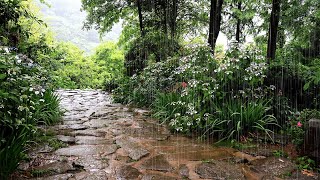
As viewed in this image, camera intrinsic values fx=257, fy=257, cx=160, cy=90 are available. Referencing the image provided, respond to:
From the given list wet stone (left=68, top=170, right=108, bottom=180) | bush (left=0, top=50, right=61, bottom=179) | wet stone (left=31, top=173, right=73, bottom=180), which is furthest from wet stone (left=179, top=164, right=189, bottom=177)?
bush (left=0, top=50, right=61, bottom=179)

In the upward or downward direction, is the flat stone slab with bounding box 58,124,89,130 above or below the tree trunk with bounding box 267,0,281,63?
below

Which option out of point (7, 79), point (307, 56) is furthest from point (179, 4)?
point (7, 79)

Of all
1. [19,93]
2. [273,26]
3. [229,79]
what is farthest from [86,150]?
[273,26]

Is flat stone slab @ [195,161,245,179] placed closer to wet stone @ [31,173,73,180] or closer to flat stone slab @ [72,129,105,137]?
wet stone @ [31,173,73,180]

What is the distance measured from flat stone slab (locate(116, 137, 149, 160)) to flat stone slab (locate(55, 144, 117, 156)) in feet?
0.51

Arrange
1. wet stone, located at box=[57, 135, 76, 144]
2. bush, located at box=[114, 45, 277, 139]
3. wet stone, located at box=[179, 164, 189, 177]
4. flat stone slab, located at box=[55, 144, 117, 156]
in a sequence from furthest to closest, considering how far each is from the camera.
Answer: bush, located at box=[114, 45, 277, 139]
wet stone, located at box=[57, 135, 76, 144]
flat stone slab, located at box=[55, 144, 117, 156]
wet stone, located at box=[179, 164, 189, 177]

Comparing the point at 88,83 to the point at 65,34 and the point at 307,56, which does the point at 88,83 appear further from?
the point at 65,34

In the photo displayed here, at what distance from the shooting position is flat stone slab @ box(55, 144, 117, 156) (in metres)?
3.21

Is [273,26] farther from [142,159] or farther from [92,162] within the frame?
→ [92,162]

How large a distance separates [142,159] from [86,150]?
0.79 meters

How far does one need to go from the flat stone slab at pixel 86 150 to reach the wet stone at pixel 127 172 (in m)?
→ 0.58

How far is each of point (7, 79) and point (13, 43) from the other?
5.27 meters

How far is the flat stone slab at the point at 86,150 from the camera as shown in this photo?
3.21 m

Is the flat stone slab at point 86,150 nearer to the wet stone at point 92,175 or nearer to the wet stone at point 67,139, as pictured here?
the wet stone at point 67,139
